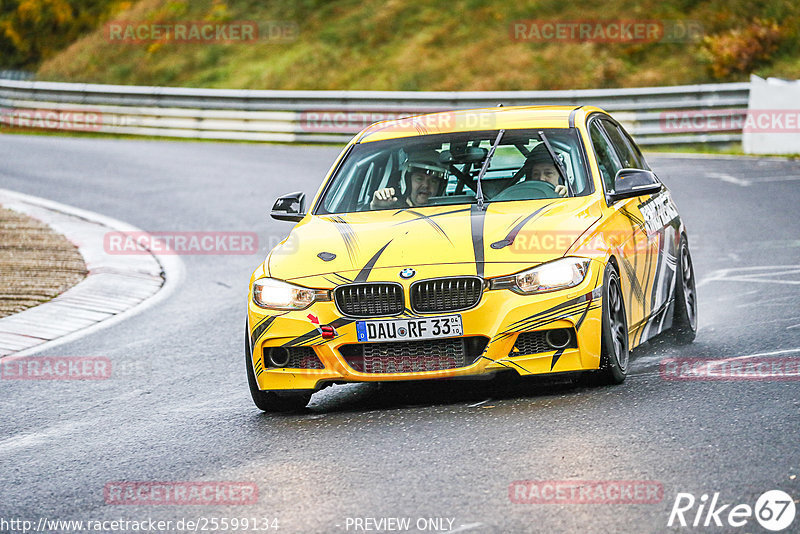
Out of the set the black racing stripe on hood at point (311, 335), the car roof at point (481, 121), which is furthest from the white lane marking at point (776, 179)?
the black racing stripe on hood at point (311, 335)

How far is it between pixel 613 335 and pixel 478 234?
917mm

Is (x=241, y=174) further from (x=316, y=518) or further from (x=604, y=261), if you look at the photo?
(x=316, y=518)

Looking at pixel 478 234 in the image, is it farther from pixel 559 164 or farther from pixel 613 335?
pixel 559 164

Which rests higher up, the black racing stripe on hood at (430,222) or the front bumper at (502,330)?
the black racing stripe on hood at (430,222)

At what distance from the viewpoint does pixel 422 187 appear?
321 inches

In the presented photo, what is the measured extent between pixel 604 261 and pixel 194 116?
23.8 metres

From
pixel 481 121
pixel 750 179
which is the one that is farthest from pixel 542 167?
pixel 750 179

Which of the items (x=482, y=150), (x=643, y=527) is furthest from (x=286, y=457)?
(x=482, y=150)

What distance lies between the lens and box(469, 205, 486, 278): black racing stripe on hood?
22.5ft

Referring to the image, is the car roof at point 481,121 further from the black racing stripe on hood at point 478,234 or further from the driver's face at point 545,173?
the black racing stripe on hood at point 478,234

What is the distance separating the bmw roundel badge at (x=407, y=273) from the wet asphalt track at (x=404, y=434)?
74 cm

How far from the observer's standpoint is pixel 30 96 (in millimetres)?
33438

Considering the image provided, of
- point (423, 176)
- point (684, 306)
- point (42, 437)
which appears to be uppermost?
point (423, 176)

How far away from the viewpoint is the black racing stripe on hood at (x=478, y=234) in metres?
6.86
